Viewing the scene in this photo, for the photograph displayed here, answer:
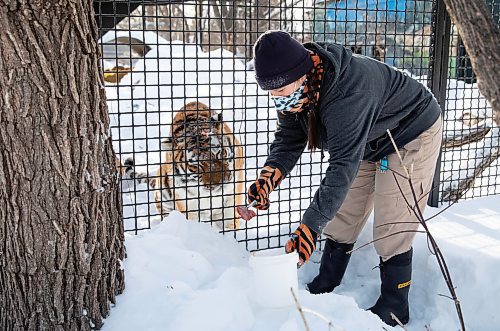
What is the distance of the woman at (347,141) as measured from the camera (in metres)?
2.38

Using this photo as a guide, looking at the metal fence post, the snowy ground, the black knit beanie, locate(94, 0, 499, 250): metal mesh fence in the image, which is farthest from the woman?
the metal fence post

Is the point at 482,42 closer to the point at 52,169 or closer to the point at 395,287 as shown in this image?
the point at 395,287

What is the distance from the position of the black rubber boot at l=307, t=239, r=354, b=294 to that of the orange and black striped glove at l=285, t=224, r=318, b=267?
111 cm

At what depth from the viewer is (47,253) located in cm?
215

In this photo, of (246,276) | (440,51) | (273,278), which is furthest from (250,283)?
(440,51)

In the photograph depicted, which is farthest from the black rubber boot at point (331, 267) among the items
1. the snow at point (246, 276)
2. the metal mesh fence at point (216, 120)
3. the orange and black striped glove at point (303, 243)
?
the orange and black striped glove at point (303, 243)

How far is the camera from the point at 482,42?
319 centimetres

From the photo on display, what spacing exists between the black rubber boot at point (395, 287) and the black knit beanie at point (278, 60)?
138 cm

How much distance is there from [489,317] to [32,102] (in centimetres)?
283

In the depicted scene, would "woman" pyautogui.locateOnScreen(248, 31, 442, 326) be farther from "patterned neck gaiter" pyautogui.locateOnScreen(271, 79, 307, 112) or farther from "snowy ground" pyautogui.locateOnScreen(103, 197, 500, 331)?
"snowy ground" pyautogui.locateOnScreen(103, 197, 500, 331)

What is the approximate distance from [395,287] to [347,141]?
1.20m

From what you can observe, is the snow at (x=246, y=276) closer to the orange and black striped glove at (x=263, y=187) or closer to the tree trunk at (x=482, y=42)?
the orange and black striped glove at (x=263, y=187)

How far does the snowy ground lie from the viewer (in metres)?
2.33

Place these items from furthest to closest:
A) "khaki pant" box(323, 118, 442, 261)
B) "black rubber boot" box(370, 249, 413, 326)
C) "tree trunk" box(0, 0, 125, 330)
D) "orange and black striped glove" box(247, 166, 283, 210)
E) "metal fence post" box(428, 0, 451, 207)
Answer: "metal fence post" box(428, 0, 451, 207)
"black rubber boot" box(370, 249, 413, 326)
"khaki pant" box(323, 118, 442, 261)
"orange and black striped glove" box(247, 166, 283, 210)
"tree trunk" box(0, 0, 125, 330)
